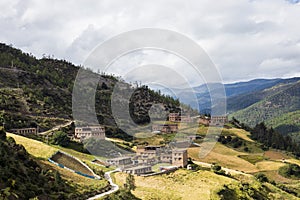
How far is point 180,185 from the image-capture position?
46.1 meters

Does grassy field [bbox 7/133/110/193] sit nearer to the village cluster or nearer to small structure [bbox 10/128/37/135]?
the village cluster

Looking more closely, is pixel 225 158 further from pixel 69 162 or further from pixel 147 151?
pixel 69 162

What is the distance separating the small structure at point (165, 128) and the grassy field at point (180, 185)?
44715 millimetres

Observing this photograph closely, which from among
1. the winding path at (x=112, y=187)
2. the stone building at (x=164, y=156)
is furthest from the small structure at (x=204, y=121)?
the winding path at (x=112, y=187)

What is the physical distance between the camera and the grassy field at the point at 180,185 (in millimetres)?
41269

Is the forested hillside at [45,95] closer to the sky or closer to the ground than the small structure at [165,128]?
closer to the sky

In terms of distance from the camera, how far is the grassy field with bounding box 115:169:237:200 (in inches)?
1625

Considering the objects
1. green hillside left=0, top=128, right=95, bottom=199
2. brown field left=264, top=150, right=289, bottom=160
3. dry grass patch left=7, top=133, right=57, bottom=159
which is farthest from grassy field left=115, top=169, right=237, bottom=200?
brown field left=264, top=150, right=289, bottom=160

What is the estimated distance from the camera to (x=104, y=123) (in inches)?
3730

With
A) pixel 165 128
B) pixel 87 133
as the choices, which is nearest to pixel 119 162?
pixel 87 133

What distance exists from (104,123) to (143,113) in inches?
1066

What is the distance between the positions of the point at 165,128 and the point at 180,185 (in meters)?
51.9

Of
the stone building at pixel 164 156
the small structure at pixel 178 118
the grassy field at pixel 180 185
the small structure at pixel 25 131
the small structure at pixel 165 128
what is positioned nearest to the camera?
the grassy field at pixel 180 185

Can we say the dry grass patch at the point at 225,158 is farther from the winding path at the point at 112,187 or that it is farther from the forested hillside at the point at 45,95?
the winding path at the point at 112,187
